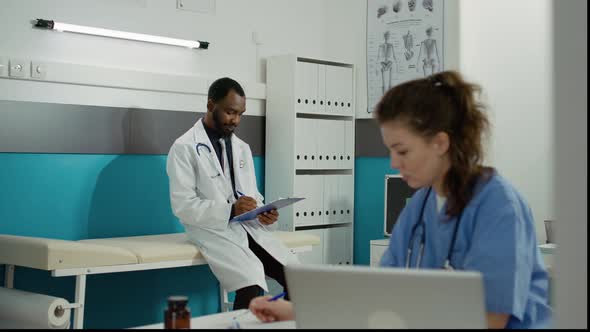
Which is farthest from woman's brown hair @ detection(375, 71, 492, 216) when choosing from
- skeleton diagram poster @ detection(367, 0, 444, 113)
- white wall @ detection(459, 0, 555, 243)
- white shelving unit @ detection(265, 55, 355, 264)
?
skeleton diagram poster @ detection(367, 0, 444, 113)

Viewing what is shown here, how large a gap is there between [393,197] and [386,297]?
10.8 feet

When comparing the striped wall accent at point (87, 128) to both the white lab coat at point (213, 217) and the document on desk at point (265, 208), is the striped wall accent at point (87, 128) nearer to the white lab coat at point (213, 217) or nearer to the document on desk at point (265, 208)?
the white lab coat at point (213, 217)

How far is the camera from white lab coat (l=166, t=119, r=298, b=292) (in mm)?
3605

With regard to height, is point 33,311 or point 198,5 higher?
point 198,5

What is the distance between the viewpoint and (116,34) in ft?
13.0

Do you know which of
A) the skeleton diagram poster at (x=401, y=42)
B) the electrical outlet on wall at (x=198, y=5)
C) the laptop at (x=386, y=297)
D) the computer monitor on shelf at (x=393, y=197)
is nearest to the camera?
the laptop at (x=386, y=297)

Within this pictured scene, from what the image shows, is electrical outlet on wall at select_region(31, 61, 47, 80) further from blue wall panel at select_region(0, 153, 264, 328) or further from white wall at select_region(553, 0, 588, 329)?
white wall at select_region(553, 0, 588, 329)

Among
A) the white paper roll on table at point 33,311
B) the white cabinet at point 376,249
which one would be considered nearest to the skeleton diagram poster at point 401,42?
the white cabinet at point 376,249

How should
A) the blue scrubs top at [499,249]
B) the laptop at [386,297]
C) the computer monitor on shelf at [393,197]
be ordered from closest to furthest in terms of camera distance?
the laptop at [386,297] → the blue scrubs top at [499,249] → the computer monitor on shelf at [393,197]

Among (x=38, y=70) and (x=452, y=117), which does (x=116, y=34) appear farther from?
(x=452, y=117)

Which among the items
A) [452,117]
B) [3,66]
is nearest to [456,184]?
[452,117]

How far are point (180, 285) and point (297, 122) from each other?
1082 mm

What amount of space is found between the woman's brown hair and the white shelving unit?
2807mm

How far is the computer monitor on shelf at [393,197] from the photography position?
176 inches
